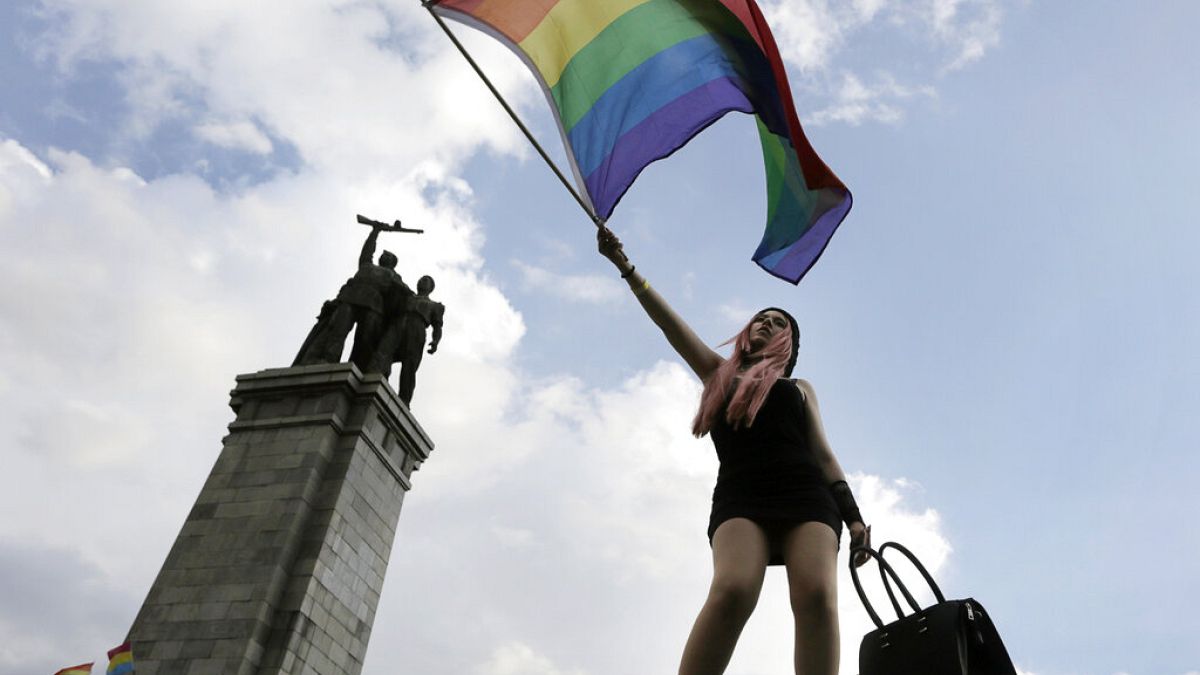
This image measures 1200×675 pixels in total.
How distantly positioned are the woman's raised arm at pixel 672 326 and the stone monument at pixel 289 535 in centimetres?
943

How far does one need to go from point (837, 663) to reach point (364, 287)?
1374 cm

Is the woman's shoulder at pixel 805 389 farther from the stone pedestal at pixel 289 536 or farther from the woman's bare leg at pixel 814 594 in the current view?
the stone pedestal at pixel 289 536

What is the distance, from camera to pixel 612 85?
5617 millimetres

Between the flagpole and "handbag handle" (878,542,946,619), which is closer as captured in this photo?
"handbag handle" (878,542,946,619)

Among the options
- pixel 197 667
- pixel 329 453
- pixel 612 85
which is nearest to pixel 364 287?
pixel 329 453

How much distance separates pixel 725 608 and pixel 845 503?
2.38 feet

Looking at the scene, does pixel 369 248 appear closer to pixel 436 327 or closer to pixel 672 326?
pixel 436 327

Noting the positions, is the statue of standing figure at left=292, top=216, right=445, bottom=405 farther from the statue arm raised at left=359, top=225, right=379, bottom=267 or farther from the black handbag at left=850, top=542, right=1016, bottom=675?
the black handbag at left=850, top=542, right=1016, bottom=675

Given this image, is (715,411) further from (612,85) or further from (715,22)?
(715,22)

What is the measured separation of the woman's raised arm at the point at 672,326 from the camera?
3.98 metres

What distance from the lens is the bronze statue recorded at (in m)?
15.4

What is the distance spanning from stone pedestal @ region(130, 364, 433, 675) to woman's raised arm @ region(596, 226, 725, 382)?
9.43 m

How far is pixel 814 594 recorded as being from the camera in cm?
320

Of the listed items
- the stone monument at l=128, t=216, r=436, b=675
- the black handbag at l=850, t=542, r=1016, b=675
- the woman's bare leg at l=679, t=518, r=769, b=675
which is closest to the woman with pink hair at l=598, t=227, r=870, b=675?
the woman's bare leg at l=679, t=518, r=769, b=675
